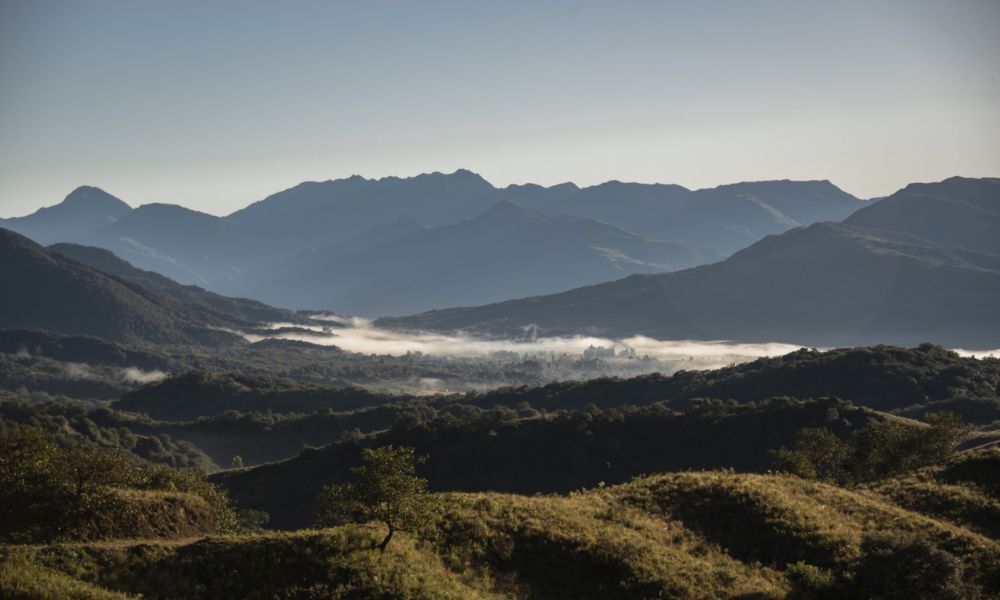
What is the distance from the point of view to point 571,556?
47.2m

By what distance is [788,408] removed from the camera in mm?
174375

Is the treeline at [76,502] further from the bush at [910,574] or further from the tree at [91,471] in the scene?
the bush at [910,574]

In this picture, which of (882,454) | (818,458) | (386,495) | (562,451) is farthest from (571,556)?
(562,451)

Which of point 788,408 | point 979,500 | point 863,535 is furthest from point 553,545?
point 788,408

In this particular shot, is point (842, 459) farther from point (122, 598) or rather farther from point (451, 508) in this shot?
point (122, 598)

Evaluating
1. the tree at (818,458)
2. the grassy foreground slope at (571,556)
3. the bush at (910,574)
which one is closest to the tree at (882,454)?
the tree at (818,458)

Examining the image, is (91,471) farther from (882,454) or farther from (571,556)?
(882,454)

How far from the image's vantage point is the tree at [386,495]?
45125 millimetres

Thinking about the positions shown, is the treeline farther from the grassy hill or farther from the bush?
the grassy hill

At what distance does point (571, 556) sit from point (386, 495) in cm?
1096

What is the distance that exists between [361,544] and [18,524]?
20.2 m

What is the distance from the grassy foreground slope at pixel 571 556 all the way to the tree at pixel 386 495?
133 cm

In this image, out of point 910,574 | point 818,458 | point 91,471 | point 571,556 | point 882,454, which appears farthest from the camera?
point 818,458

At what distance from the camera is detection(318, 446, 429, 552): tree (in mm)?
45125
